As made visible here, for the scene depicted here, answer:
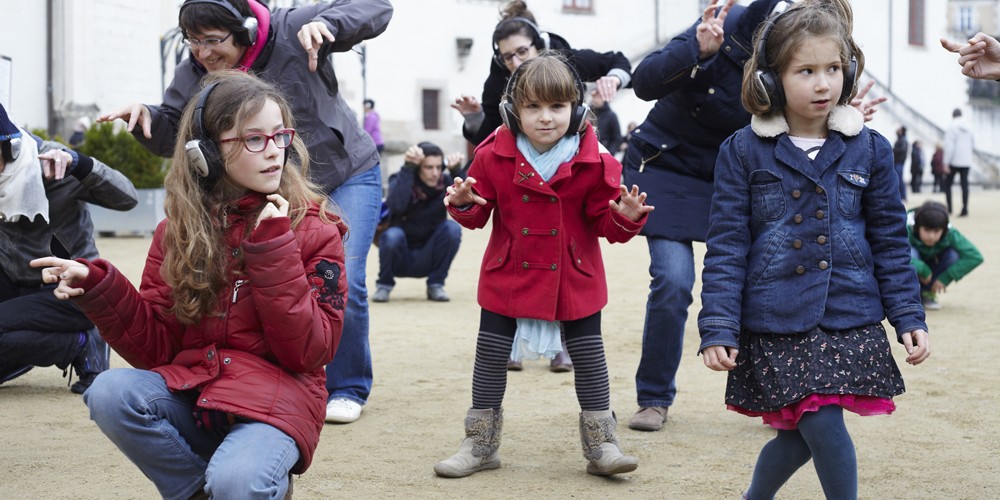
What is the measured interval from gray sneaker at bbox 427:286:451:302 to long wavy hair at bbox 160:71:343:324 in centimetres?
656

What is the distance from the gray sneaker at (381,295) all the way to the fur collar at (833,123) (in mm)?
6595

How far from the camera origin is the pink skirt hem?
10.9 feet

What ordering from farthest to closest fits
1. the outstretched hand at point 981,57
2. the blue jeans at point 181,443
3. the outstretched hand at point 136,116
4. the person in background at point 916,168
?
the person in background at point 916,168 → the outstretched hand at point 136,116 → the outstretched hand at point 981,57 → the blue jeans at point 181,443

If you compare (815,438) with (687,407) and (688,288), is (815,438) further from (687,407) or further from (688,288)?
(687,407)

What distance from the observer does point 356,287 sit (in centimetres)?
519

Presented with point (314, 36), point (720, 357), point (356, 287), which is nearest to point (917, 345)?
point (720, 357)

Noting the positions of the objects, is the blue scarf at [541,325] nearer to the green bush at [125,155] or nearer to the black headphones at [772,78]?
the black headphones at [772,78]

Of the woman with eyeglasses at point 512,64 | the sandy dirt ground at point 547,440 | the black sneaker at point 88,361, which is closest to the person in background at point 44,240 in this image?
the black sneaker at point 88,361

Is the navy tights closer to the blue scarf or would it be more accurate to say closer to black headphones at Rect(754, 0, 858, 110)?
black headphones at Rect(754, 0, 858, 110)

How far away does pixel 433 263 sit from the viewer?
10.1 meters

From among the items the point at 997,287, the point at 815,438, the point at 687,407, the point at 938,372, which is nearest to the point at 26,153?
the point at 687,407

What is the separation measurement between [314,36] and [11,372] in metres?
2.65

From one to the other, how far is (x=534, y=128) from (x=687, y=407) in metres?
1.88

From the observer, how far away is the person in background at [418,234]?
995 cm
